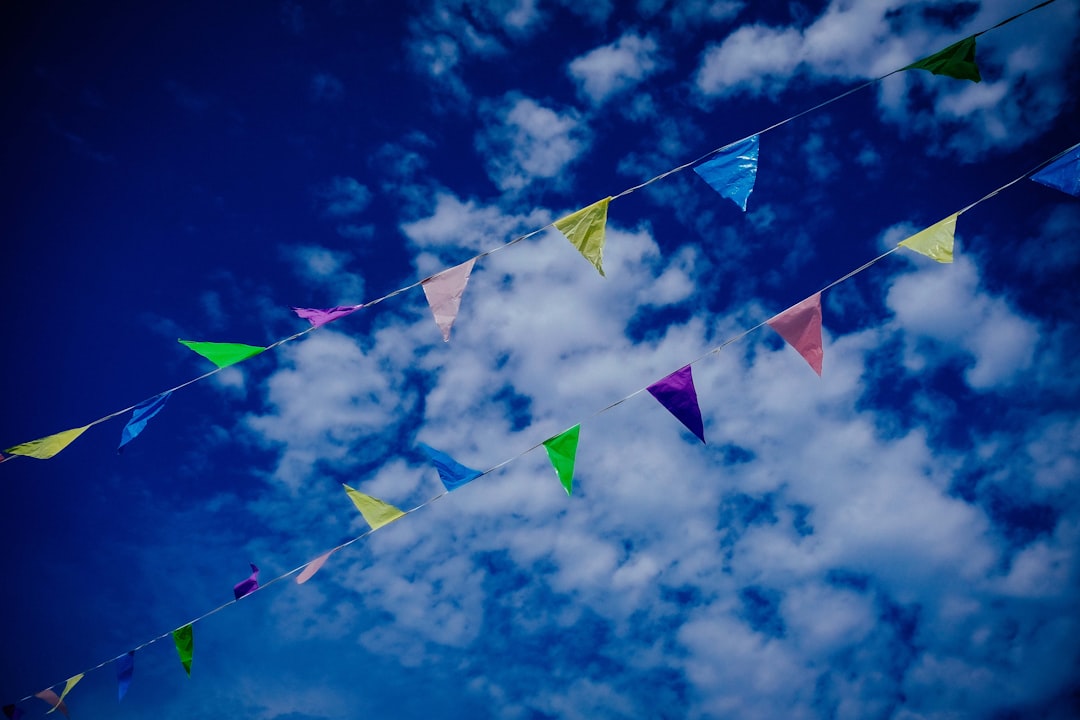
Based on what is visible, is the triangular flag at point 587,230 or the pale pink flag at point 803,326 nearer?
the pale pink flag at point 803,326

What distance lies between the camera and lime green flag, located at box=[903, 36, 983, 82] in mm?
3141

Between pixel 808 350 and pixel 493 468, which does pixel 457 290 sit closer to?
pixel 493 468

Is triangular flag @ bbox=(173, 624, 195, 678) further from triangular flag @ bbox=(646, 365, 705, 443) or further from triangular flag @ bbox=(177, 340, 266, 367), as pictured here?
triangular flag @ bbox=(646, 365, 705, 443)

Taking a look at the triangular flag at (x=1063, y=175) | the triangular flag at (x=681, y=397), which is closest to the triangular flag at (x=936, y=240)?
the triangular flag at (x=1063, y=175)

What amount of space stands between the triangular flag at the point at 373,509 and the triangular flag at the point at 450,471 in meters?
0.43

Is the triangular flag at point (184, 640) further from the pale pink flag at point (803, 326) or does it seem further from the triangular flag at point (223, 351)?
the pale pink flag at point (803, 326)

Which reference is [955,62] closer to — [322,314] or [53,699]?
[322,314]

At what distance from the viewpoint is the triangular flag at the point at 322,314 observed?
367cm

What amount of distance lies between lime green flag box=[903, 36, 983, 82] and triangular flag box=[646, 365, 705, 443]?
2342 mm

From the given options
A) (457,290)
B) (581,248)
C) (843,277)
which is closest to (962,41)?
(843,277)

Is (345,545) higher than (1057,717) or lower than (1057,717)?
higher

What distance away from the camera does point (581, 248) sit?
3.54m

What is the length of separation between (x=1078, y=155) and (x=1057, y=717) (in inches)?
2749

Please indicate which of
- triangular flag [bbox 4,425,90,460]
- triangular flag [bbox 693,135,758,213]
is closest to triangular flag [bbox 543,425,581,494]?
triangular flag [bbox 693,135,758,213]
